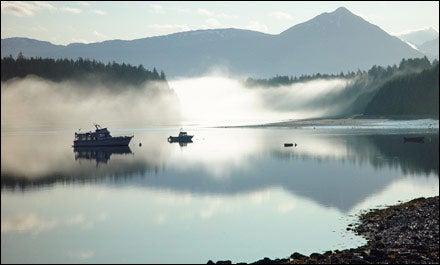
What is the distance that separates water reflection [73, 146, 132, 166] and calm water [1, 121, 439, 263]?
105 inches

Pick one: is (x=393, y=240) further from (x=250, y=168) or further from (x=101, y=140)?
(x=101, y=140)

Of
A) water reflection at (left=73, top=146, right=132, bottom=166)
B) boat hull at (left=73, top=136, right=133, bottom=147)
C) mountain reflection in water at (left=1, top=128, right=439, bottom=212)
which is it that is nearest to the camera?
mountain reflection in water at (left=1, top=128, right=439, bottom=212)

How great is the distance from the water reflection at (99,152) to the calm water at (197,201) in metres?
2.67

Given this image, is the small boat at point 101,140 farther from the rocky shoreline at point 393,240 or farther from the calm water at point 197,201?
the rocky shoreline at point 393,240

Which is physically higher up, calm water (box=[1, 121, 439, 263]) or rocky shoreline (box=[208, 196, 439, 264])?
rocky shoreline (box=[208, 196, 439, 264])

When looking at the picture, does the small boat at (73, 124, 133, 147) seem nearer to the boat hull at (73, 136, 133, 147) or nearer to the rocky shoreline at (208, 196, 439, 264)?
the boat hull at (73, 136, 133, 147)

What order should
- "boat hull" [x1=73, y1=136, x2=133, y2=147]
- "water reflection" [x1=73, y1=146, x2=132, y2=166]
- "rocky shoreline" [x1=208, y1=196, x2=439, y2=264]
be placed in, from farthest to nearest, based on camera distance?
"boat hull" [x1=73, y1=136, x2=133, y2=147] < "water reflection" [x1=73, y1=146, x2=132, y2=166] < "rocky shoreline" [x1=208, y1=196, x2=439, y2=264]

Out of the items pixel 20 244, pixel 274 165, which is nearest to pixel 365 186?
pixel 274 165

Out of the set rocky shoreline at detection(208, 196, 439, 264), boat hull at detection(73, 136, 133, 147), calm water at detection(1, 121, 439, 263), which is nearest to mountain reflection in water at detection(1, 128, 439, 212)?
calm water at detection(1, 121, 439, 263)

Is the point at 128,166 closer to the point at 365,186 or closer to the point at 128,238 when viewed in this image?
the point at 365,186

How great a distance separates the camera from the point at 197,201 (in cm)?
6681

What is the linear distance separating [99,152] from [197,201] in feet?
284

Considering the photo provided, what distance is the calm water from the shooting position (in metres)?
44.5

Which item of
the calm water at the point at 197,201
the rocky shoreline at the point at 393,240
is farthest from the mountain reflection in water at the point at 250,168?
the rocky shoreline at the point at 393,240
